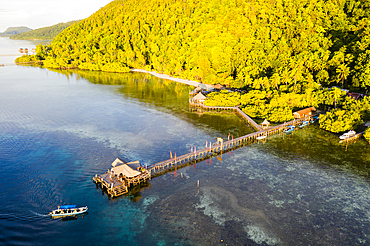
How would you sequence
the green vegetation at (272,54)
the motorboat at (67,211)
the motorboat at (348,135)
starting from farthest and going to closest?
1. the green vegetation at (272,54)
2. the motorboat at (348,135)
3. the motorboat at (67,211)

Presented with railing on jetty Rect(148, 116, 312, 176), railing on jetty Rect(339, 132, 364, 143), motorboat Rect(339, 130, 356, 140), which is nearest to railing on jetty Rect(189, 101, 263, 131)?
railing on jetty Rect(148, 116, 312, 176)

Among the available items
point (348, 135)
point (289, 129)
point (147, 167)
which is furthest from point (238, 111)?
point (147, 167)

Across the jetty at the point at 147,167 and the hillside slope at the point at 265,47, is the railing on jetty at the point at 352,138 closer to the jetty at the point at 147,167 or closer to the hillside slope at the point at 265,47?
the jetty at the point at 147,167

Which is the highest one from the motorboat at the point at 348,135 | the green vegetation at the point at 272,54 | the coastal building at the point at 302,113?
the green vegetation at the point at 272,54

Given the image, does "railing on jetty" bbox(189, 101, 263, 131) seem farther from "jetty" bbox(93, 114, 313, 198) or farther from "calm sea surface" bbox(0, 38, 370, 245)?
"jetty" bbox(93, 114, 313, 198)

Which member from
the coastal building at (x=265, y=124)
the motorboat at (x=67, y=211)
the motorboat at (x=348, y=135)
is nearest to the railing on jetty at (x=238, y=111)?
the coastal building at (x=265, y=124)

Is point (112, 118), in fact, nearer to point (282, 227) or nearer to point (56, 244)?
point (56, 244)

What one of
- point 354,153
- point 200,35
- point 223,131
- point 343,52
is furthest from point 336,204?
point 200,35
